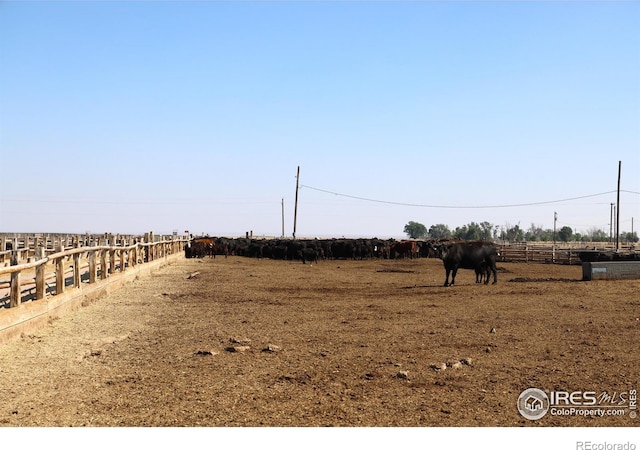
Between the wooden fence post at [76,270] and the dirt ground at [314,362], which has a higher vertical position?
the wooden fence post at [76,270]

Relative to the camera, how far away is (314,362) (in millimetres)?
8727

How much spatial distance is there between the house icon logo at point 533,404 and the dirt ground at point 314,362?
103 millimetres

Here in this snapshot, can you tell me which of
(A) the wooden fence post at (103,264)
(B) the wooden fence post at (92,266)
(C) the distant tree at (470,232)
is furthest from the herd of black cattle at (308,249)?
(C) the distant tree at (470,232)

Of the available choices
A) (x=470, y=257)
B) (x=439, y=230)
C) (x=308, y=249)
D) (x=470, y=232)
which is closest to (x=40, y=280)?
(x=470, y=257)

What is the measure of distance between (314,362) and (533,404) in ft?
10.2

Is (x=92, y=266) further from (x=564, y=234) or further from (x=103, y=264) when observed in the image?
(x=564, y=234)

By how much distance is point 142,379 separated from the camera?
765cm

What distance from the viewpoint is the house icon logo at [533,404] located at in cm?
639

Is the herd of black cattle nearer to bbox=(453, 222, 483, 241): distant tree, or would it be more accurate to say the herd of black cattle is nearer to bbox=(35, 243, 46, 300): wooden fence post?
bbox=(35, 243, 46, 300): wooden fence post

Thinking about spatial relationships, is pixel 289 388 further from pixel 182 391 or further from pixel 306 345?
pixel 306 345

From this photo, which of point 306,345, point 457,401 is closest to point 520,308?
point 306,345

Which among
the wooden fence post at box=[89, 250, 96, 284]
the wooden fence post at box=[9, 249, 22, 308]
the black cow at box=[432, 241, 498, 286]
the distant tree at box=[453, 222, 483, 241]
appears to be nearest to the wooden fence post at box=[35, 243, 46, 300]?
the wooden fence post at box=[9, 249, 22, 308]

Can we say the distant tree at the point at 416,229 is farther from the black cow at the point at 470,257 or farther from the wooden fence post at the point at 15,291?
the wooden fence post at the point at 15,291

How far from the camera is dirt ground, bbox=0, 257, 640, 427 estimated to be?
250 inches
